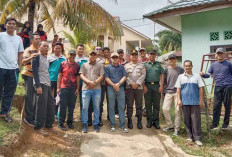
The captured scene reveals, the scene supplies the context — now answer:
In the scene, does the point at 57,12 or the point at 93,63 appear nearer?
the point at 93,63

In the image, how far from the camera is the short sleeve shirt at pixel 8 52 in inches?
157

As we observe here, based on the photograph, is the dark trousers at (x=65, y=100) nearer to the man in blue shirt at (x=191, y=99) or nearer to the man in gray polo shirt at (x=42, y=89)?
the man in gray polo shirt at (x=42, y=89)

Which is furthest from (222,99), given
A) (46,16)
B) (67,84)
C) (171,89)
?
(46,16)

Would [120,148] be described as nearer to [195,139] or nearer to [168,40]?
[195,139]

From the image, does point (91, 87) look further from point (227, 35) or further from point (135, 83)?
point (227, 35)

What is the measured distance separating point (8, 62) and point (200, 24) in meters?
6.25

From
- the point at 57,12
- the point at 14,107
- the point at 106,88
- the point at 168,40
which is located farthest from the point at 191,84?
the point at 168,40

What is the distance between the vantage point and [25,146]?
393 cm

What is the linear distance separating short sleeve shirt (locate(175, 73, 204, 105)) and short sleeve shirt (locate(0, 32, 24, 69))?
351 cm

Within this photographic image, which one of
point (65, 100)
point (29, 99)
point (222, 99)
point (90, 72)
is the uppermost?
point (90, 72)

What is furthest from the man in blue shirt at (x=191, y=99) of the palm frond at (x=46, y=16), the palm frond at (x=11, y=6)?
the palm frond at (x=11, y=6)

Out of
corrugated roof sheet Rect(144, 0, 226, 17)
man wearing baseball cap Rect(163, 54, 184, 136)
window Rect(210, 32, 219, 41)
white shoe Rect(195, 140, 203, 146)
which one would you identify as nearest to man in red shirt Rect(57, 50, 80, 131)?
man wearing baseball cap Rect(163, 54, 184, 136)

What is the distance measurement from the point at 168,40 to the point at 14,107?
30.0 metres

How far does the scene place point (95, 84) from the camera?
4.97 m
